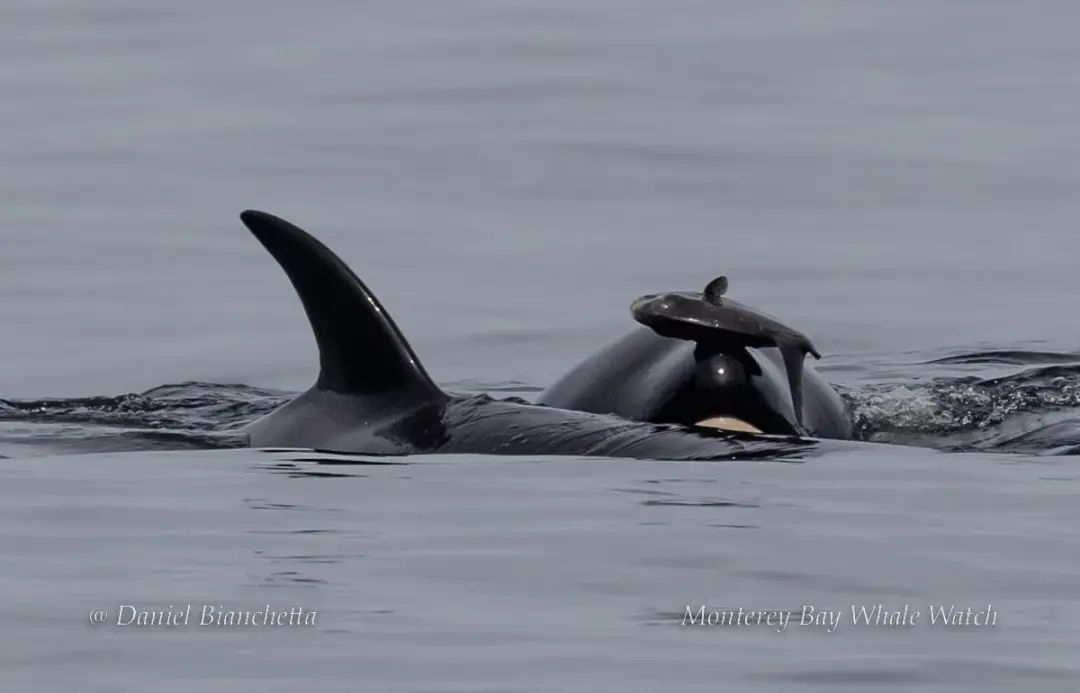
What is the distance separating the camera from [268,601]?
23.6ft

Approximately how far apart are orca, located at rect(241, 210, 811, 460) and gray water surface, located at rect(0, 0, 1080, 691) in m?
0.21

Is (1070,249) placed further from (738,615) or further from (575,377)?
(738,615)

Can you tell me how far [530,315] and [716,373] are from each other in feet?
16.7

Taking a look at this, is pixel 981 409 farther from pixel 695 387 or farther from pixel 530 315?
pixel 530 315

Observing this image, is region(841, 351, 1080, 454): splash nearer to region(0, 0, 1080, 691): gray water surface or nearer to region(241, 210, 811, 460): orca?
region(0, 0, 1080, 691): gray water surface

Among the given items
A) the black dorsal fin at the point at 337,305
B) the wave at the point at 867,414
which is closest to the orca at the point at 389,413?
the black dorsal fin at the point at 337,305

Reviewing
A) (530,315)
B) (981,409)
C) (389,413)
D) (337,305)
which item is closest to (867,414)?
(981,409)

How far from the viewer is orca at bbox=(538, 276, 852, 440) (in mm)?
10289

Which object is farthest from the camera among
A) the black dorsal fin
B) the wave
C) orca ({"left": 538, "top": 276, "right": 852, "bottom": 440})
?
the wave

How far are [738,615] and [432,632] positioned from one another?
2.83ft

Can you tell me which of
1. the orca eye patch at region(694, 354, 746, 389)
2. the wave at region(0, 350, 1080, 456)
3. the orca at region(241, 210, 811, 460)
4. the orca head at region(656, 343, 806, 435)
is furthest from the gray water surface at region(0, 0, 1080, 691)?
the orca eye patch at region(694, 354, 746, 389)

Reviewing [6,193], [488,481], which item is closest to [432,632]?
[488,481]

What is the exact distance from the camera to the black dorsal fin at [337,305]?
9594 mm

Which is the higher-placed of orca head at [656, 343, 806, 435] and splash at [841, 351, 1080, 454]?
orca head at [656, 343, 806, 435]
